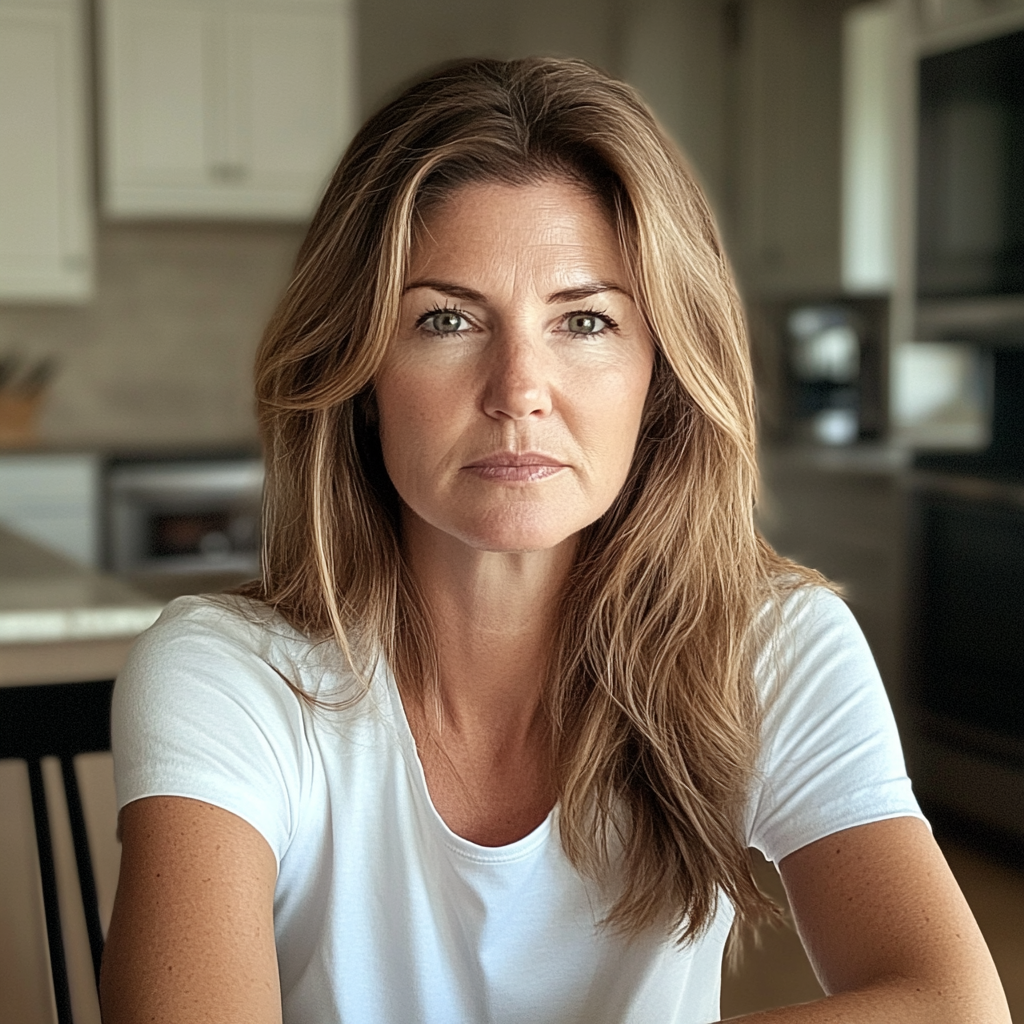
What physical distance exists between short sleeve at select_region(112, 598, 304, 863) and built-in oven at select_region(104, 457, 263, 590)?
3.40 meters

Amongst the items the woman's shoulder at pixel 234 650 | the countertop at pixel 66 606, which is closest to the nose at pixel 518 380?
the woman's shoulder at pixel 234 650

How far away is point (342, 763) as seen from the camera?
109 centimetres

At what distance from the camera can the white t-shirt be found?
3.50 feet

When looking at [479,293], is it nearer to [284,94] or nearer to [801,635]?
[801,635]

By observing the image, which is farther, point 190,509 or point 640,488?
point 190,509

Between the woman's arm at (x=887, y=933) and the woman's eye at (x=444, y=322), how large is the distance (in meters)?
0.48

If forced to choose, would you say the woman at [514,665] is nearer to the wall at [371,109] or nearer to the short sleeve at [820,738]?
the short sleeve at [820,738]

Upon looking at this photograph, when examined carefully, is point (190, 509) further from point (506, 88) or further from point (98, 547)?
point (506, 88)

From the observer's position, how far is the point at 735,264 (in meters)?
4.88

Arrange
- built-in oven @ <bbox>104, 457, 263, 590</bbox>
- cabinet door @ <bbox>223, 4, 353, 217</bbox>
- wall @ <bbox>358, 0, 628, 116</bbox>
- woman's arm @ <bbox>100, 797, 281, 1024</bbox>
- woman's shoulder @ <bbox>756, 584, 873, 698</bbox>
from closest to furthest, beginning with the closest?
woman's arm @ <bbox>100, 797, 281, 1024</bbox> → woman's shoulder @ <bbox>756, 584, 873, 698</bbox> → built-in oven @ <bbox>104, 457, 263, 590</bbox> → cabinet door @ <bbox>223, 4, 353, 217</bbox> → wall @ <bbox>358, 0, 628, 116</bbox>

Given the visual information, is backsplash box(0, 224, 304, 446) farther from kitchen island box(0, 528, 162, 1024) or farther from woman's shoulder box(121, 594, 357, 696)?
woman's shoulder box(121, 594, 357, 696)

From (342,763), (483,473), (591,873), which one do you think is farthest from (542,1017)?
(483,473)

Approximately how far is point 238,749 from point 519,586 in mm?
284

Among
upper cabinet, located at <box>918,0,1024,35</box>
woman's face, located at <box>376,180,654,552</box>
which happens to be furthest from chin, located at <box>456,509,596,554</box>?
upper cabinet, located at <box>918,0,1024,35</box>
